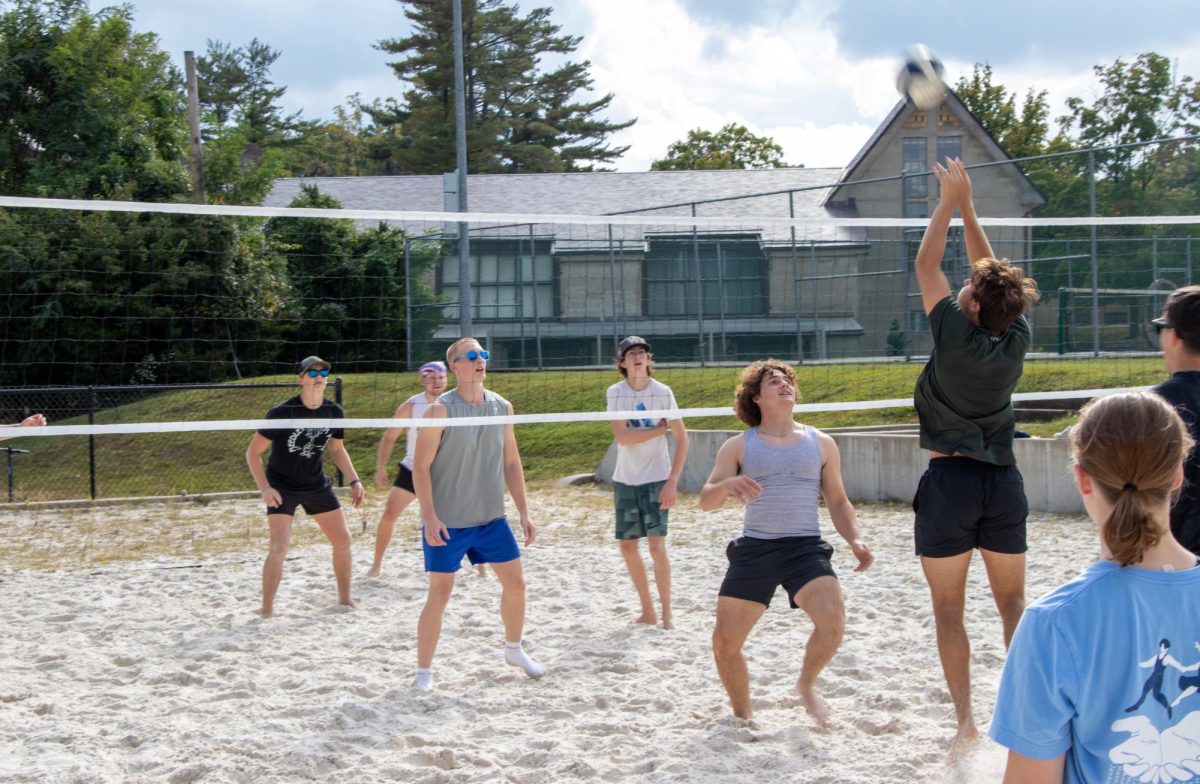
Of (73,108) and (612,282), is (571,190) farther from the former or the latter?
(612,282)

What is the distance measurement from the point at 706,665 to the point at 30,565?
533 cm

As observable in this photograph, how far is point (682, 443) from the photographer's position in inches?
220

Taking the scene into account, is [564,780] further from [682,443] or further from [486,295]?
[486,295]

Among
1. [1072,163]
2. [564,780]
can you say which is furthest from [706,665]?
[1072,163]

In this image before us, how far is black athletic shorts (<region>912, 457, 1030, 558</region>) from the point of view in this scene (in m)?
3.57

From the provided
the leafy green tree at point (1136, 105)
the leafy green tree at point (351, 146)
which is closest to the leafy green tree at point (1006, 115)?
the leafy green tree at point (1136, 105)

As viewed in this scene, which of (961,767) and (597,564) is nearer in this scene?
(961,767)

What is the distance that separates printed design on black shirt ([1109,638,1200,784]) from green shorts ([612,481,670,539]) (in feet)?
13.2

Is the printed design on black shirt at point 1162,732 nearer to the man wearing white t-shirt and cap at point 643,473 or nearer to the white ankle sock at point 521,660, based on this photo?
the white ankle sock at point 521,660

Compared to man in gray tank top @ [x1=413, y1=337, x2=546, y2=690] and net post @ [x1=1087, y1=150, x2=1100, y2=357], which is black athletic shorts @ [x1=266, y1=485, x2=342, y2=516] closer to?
man in gray tank top @ [x1=413, y1=337, x2=546, y2=690]

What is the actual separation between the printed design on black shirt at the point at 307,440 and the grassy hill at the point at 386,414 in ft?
17.6

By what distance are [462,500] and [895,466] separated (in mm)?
6019

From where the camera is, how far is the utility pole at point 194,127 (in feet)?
63.2

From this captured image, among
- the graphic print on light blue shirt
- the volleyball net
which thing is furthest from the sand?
the volleyball net
